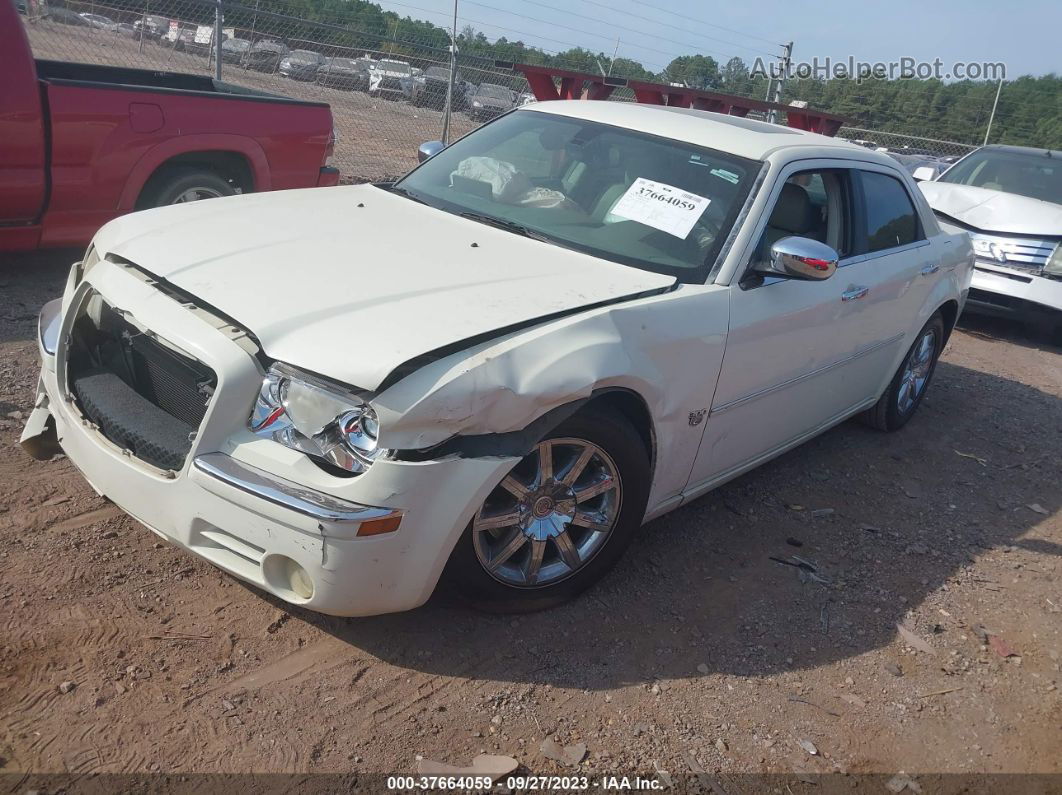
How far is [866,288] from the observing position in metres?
4.54

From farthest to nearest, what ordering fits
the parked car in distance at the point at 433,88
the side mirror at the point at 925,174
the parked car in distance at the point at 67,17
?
the parked car in distance at the point at 433,88 < the parked car in distance at the point at 67,17 < the side mirror at the point at 925,174

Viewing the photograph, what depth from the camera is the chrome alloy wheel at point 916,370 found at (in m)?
5.68

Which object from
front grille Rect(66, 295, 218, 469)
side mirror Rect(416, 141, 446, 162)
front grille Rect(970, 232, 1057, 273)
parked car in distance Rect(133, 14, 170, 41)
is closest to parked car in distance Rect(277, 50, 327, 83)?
parked car in distance Rect(133, 14, 170, 41)

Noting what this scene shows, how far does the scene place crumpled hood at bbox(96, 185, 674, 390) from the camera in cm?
274

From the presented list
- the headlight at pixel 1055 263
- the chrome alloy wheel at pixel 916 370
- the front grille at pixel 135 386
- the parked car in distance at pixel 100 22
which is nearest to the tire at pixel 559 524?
the front grille at pixel 135 386

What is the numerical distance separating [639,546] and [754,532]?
2.14 ft

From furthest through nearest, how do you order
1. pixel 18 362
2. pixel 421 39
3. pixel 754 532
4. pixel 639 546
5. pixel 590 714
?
pixel 421 39 → pixel 18 362 → pixel 754 532 → pixel 639 546 → pixel 590 714

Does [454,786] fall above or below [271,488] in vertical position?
below

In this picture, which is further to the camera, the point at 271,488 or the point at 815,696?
the point at 815,696

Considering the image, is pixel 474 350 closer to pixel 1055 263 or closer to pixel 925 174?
pixel 1055 263

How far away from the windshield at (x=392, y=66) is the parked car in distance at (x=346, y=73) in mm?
176

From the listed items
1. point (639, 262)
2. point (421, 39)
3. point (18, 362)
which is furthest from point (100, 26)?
point (639, 262)

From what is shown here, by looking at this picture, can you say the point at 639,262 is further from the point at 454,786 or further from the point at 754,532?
the point at 454,786

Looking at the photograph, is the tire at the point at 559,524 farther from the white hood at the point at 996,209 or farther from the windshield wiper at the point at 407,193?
the white hood at the point at 996,209
